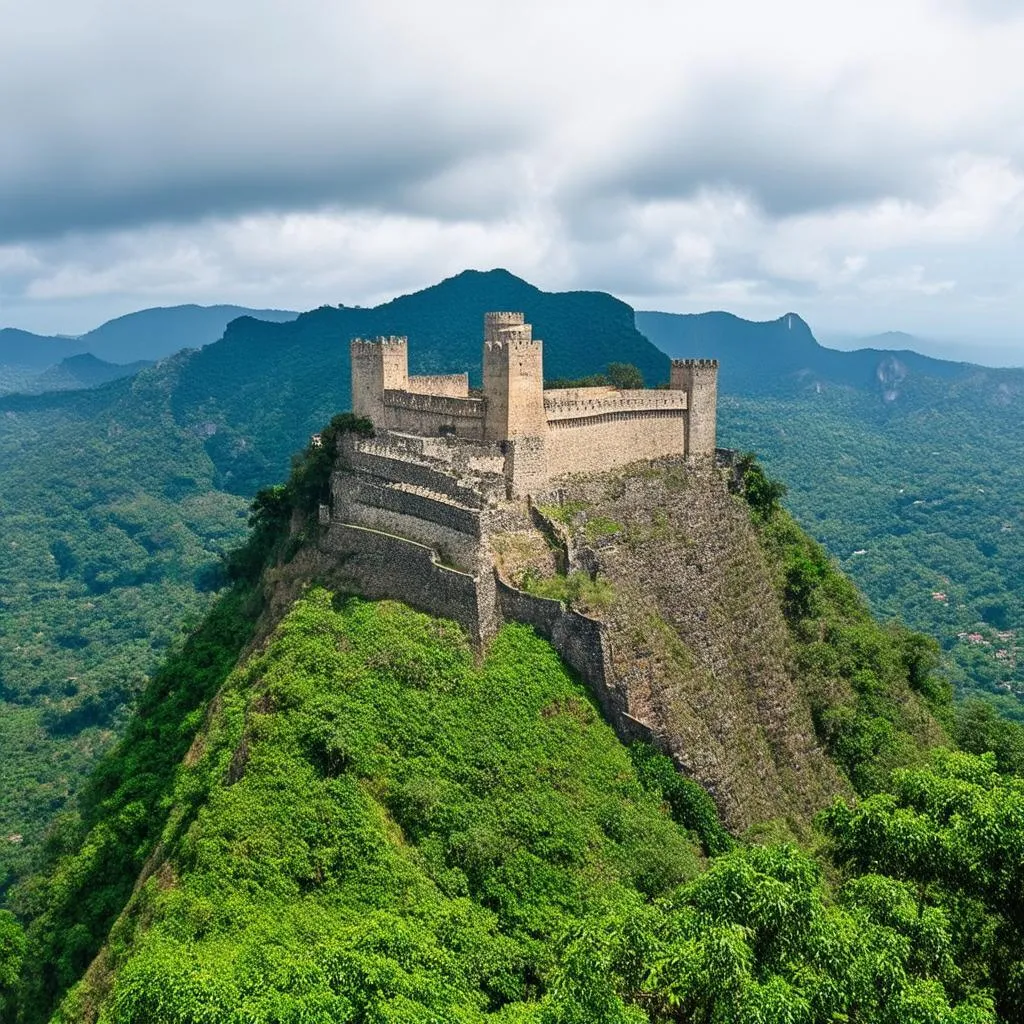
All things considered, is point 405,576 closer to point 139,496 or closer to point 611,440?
point 611,440

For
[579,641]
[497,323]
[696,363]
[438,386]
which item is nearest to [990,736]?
[696,363]

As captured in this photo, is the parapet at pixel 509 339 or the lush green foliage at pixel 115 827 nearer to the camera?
the lush green foliage at pixel 115 827

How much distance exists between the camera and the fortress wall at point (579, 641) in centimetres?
3556

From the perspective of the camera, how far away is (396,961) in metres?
25.4

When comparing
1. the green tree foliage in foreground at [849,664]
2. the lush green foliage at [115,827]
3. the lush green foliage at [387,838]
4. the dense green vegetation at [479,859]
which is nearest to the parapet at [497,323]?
the dense green vegetation at [479,859]

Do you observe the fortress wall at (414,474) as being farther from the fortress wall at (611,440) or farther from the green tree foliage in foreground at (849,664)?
the green tree foliage in foreground at (849,664)

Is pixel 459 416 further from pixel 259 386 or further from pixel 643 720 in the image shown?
pixel 259 386

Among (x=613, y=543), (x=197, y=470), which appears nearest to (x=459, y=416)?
(x=613, y=543)

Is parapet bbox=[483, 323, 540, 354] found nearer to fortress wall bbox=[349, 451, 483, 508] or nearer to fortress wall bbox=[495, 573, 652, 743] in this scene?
A: fortress wall bbox=[349, 451, 483, 508]

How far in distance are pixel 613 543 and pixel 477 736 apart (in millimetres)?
11452

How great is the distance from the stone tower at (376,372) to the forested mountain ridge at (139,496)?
123 feet

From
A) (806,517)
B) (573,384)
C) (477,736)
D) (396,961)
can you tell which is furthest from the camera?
(806,517)

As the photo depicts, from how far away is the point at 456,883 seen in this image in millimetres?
29438

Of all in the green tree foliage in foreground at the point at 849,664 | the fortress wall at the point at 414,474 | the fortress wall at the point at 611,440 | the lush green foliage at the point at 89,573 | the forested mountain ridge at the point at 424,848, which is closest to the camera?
the forested mountain ridge at the point at 424,848
